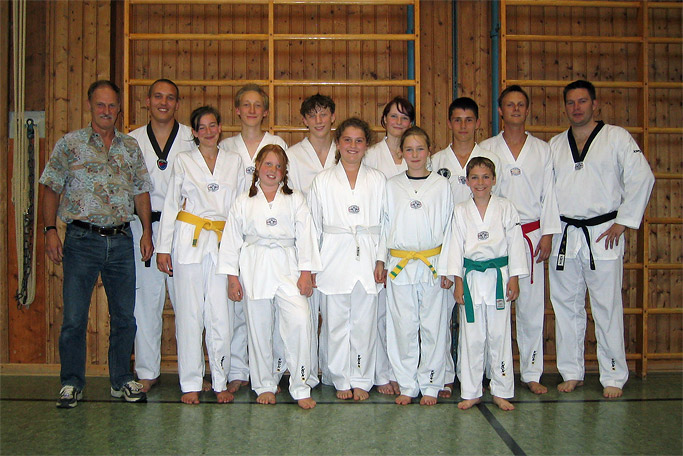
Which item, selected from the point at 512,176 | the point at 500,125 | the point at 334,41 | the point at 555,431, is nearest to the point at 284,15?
the point at 334,41

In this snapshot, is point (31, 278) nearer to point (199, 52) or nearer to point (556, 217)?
point (199, 52)

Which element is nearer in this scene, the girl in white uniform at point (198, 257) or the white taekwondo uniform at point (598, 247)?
the girl in white uniform at point (198, 257)

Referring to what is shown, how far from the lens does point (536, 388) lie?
346cm

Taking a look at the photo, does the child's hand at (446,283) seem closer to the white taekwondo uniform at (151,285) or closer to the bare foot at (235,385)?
the bare foot at (235,385)

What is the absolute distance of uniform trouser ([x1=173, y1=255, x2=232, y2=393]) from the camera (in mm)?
3268

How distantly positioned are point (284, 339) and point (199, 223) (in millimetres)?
844

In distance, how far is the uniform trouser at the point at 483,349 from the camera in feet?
10.2

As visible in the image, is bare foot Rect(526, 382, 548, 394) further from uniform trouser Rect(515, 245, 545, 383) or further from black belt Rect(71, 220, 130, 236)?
black belt Rect(71, 220, 130, 236)

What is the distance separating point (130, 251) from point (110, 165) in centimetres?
52

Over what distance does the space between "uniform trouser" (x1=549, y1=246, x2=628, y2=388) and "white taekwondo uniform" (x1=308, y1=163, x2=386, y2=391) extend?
1270 mm

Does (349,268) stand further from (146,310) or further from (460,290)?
(146,310)

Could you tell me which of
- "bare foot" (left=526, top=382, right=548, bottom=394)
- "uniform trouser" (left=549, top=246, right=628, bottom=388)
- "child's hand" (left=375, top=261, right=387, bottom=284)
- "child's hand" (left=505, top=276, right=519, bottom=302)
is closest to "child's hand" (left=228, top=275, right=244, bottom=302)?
"child's hand" (left=375, top=261, right=387, bottom=284)

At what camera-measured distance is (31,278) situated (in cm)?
400

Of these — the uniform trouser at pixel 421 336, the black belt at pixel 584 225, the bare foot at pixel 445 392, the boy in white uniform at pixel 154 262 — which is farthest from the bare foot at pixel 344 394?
the black belt at pixel 584 225
